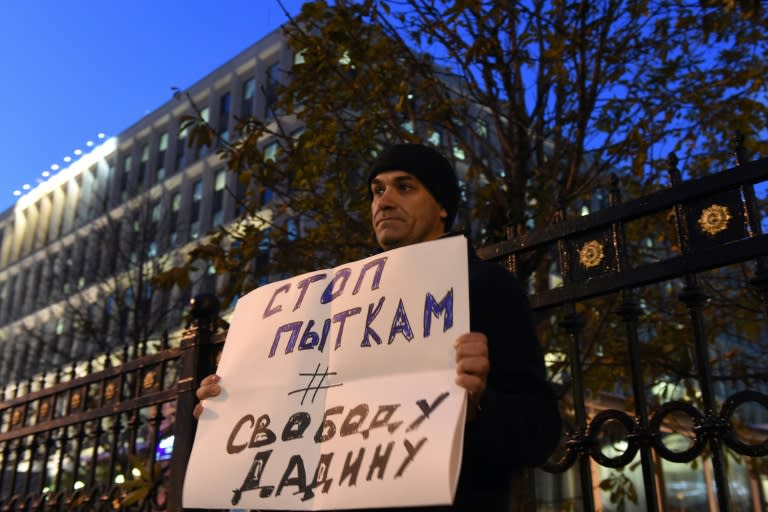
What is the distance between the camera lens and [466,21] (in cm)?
671

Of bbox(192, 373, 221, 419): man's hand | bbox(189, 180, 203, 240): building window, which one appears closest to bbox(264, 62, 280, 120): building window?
bbox(192, 373, 221, 419): man's hand

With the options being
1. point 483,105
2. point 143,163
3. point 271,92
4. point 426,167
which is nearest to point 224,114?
point 143,163

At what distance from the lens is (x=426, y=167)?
247cm

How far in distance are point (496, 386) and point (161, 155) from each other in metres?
41.5

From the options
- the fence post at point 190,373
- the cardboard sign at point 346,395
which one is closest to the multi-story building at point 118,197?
the fence post at point 190,373

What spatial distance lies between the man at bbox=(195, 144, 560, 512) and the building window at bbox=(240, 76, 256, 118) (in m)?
35.4

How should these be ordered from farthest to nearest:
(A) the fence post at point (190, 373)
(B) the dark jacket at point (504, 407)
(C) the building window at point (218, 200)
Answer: (C) the building window at point (218, 200) → (A) the fence post at point (190, 373) → (B) the dark jacket at point (504, 407)

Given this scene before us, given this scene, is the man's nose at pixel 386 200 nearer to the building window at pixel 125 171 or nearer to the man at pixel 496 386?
the man at pixel 496 386

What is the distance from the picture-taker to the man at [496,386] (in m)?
1.85

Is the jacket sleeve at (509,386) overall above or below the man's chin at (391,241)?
below

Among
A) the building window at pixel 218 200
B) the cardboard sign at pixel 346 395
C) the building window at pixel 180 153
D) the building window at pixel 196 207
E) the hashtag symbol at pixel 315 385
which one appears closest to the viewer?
the cardboard sign at pixel 346 395

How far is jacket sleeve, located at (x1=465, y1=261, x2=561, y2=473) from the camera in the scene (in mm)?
1868

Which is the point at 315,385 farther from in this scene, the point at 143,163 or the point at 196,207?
the point at 143,163

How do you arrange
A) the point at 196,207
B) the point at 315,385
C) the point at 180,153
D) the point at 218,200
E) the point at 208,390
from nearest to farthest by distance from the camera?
1. the point at 315,385
2. the point at 208,390
3. the point at 218,200
4. the point at 196,207
5. the point at 180,153
